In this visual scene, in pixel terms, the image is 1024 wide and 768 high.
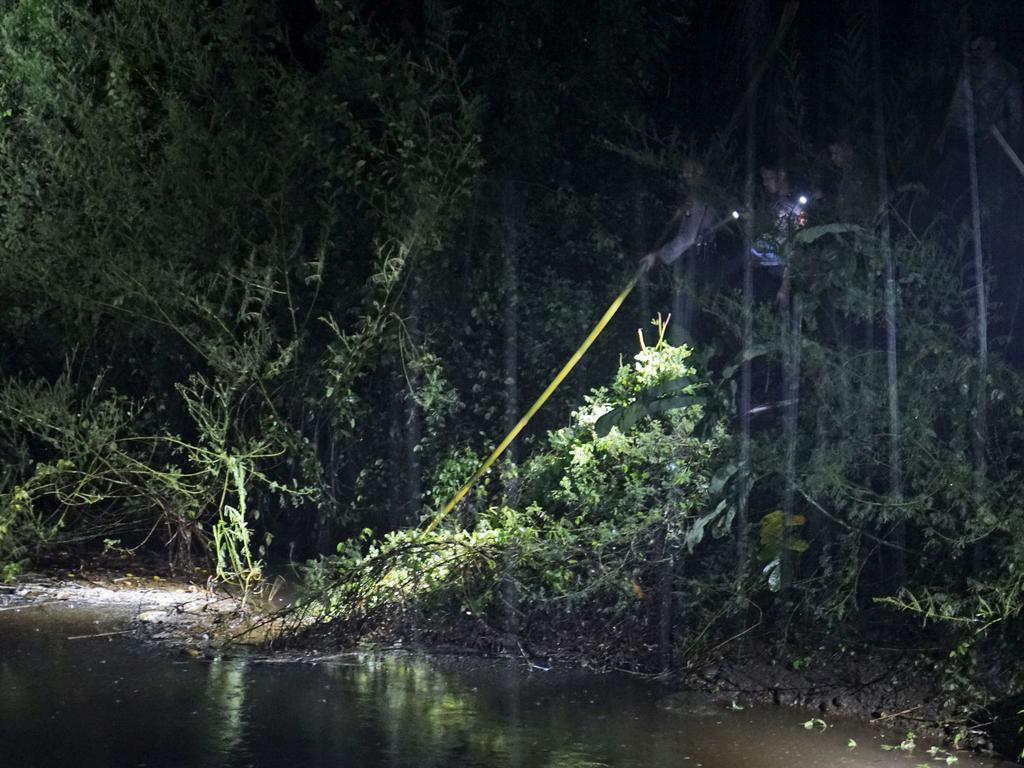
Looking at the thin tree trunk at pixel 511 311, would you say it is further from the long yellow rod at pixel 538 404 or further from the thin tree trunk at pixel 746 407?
the thin tree trunk at pixel 746 407

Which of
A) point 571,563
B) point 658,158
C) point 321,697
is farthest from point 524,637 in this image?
point 658,158

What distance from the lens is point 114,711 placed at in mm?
7148

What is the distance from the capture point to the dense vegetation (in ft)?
28.3

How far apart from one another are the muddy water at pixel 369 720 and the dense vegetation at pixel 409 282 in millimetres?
894

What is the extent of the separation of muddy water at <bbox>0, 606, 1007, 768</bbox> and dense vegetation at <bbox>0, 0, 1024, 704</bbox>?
894 millimetres

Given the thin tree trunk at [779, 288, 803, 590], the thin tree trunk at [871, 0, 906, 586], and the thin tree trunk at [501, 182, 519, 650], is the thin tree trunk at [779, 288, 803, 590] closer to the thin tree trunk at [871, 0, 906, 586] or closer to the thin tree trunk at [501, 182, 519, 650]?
the thin tree trunk at [871, 0, 906, 586]

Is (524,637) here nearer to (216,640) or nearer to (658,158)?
(216,640)

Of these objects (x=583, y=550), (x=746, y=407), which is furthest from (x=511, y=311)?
(x=746, y=407)

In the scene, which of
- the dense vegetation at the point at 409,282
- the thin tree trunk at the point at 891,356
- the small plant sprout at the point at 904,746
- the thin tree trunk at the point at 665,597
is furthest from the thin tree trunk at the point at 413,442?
the small plant sprout at the point at 904,746

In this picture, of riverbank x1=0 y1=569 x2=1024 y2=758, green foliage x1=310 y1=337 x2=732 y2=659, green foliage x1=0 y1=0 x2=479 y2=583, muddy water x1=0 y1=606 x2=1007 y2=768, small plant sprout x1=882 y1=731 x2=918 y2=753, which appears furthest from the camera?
green foliage x1=0 y1=0 x2=479 y2=583

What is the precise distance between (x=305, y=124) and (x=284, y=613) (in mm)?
3958

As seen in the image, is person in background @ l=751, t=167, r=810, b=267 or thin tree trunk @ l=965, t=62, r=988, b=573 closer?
thin tree trunk @ l=965, t=62, r=988, b=573

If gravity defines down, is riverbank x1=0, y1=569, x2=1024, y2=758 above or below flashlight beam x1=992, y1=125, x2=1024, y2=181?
below

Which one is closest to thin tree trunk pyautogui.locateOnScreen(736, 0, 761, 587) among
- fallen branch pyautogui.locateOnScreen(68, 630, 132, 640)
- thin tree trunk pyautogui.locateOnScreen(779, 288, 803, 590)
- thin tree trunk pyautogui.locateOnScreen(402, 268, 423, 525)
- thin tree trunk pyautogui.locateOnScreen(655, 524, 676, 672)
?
thin tree trunk pyautogui.locateOnScreen(779, 288, 803, 590)
